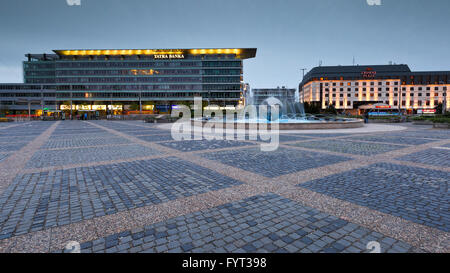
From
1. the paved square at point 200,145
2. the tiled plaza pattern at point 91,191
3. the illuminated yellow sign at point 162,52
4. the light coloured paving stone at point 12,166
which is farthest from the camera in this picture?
the illuminated yellow sign at point 162,52

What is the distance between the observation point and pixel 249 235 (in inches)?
136

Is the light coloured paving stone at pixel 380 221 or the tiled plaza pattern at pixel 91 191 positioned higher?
the tiled plaza pattern at pixel 91 191

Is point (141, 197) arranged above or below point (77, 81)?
below

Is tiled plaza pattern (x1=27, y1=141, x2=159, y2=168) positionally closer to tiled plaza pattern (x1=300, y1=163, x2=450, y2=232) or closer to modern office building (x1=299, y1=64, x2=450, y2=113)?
tiled plaza pattern (x1=300, y1=163, x2=450, y2=232)

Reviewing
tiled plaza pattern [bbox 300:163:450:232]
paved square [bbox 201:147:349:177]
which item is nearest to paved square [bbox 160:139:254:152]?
paved square [bbox 201:147:349:177]

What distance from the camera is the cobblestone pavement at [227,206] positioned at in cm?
327

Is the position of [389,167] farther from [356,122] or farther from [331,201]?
[356,122]

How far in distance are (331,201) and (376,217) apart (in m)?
0.83

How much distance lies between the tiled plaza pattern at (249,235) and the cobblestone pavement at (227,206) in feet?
0.05

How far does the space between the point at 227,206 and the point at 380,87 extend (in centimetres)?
10690

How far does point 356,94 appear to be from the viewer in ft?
311

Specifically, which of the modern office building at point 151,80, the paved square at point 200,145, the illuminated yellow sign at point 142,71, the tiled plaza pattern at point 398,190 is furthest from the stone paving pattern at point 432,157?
the illuminated yellow sign at point 142,71

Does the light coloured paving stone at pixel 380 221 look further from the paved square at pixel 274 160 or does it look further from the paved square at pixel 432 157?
the paved square at pixel 432 157
